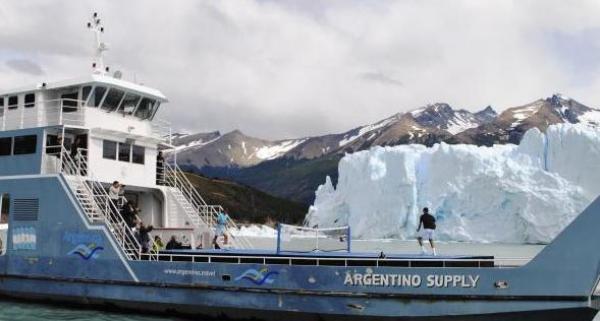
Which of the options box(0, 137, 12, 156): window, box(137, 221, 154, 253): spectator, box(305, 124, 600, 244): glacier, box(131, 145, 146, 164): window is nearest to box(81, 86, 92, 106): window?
box(131, 145, 146, 164): window

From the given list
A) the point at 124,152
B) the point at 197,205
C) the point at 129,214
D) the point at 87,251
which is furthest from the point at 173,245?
the point at 124,152

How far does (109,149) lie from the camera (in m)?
15.1

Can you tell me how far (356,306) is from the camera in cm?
1097

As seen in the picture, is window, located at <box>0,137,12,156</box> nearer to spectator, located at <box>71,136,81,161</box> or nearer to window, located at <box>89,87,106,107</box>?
spectator, located at <box>71,136,81,161</box>

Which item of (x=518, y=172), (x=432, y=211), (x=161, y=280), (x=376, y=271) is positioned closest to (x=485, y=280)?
(x=376, y=271)

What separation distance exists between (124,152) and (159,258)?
3605mm

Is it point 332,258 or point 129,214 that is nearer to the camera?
point 332,258

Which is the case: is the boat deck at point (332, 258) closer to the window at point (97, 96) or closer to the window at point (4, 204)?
the window at point (97, 96)

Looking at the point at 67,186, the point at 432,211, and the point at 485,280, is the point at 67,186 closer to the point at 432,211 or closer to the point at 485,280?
the point at 485,280

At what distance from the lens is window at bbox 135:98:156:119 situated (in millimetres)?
16064

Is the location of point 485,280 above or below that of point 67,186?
below

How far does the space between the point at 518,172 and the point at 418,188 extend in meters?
9.84

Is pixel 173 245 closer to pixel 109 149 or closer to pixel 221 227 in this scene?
pixel 221 227

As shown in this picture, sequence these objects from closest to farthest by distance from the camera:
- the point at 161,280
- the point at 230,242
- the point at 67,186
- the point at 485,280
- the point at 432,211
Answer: the point at 485,280 < the point at 161,280 < the point at 67,186 < the point at 230,242 < the point at 432,211
